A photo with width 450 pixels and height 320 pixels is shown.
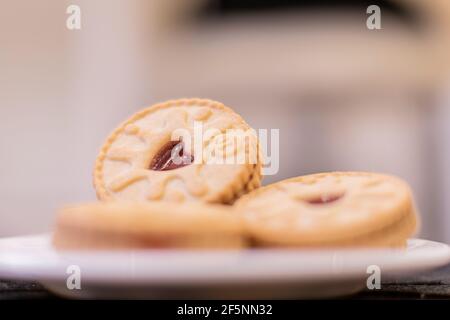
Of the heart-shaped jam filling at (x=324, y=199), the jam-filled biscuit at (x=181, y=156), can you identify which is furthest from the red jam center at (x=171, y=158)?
the heart-shaped jam filling at (x=324, y=199)

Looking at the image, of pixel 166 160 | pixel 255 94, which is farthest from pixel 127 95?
pixel 166 160

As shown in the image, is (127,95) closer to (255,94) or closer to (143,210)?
(255,94)

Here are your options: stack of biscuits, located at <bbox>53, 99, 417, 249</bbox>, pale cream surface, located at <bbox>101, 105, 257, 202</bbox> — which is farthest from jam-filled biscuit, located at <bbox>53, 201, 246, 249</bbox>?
pale cream surface, located at <bbox>101, 105, 257, 202</bbox>

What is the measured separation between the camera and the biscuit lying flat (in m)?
0.52

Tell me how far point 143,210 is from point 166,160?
193mm

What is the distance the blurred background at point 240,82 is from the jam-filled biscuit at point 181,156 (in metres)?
0.11

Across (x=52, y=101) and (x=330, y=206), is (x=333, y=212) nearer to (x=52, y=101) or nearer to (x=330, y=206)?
(x=330, y=206)

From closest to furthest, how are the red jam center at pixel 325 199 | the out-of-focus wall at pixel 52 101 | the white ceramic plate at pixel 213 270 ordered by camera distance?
the white ceramic plate at pixel 213 270 → the red jam center at pixel 325 199 → the out-of-focus wall at pixel 52 101

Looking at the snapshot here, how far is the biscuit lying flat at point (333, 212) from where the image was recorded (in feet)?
1.69

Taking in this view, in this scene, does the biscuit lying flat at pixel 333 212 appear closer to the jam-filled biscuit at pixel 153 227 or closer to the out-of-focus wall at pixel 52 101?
the jam-filled biscuit at pixel 153 227

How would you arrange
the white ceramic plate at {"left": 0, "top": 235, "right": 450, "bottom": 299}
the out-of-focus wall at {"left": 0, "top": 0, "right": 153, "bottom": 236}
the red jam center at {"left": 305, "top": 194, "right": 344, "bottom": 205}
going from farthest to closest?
the out-of-focus wall at {"left": 0, "top": 0, "right": 153, "bottom": 236} < the red jam center at {"left": 305, "top": 194, "right": 344, "bottom": 205} < the white ceramic plate at {"left": 0, "top": 235, "right": 450, "bottom": 299}

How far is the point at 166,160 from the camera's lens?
2.23 feet

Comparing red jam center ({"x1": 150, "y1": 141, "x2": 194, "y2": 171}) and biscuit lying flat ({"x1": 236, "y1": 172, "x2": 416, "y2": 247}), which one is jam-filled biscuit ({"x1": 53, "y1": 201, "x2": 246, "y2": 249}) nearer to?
biscuit lying flat ({"x1": 236, "y1": 172, "x2": 416, "y2": 247})
